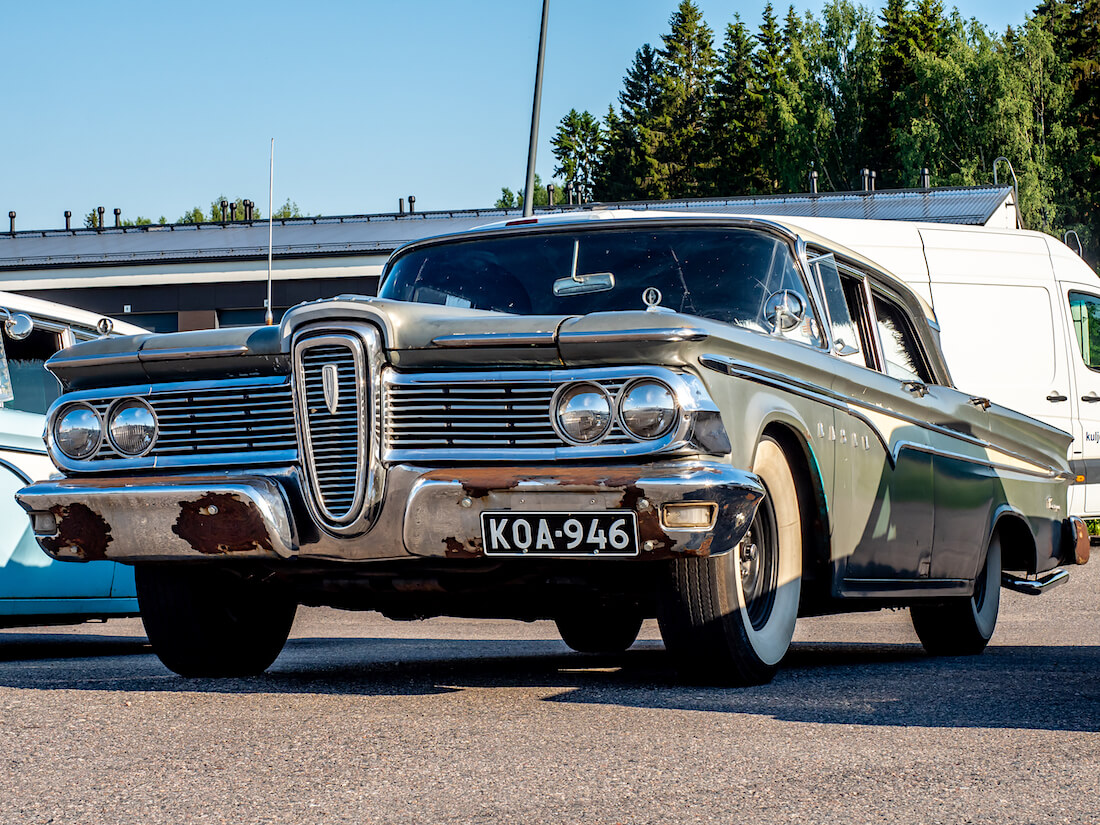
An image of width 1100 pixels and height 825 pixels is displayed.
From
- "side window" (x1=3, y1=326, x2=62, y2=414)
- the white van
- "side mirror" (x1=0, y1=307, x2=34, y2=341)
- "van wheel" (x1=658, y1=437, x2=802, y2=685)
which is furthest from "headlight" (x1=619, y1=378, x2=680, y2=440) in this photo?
the white van

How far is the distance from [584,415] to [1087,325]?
11269mm

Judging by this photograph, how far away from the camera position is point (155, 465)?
5.28m

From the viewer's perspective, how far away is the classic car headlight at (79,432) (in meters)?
5.39

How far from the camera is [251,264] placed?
130 ft

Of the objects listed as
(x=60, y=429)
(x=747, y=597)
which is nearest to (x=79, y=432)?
(x=60, y=429)

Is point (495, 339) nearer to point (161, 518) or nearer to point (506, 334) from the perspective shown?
point (506, 334)

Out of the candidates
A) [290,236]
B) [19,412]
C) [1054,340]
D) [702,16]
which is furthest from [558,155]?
[19,412]

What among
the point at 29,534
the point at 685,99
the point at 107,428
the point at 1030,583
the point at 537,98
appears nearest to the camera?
the point at 107,428

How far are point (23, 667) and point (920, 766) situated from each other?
4392 mm

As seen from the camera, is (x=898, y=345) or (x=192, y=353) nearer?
(x=192, y=353)

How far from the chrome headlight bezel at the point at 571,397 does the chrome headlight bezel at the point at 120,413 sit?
57.0 inches

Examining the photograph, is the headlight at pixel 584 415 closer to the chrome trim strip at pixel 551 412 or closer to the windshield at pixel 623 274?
the chrome trim strip at pixel 551 412

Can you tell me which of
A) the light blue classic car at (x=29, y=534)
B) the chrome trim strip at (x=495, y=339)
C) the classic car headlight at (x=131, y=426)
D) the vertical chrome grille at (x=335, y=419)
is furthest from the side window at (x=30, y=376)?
the chrome trim strip at (x=495, y=339)

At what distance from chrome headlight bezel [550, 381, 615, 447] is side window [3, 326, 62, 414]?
4.18m
